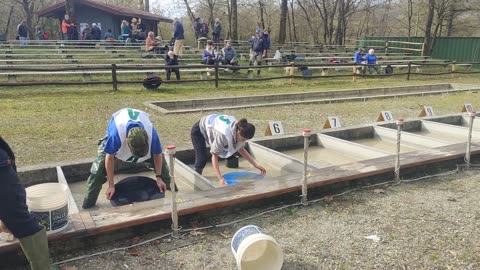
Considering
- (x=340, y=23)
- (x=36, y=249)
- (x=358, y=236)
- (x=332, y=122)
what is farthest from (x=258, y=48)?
(x=36, y=249)

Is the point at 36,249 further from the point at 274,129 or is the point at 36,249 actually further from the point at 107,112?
the point at 107,112

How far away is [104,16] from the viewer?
24938 millimetres

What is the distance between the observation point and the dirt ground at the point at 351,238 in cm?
343

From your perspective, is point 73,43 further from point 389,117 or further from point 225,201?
point 225,201

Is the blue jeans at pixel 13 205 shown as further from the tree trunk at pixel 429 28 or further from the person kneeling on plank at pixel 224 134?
the tree trunk at pixel 429 28

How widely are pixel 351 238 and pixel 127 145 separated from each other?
2198 millimetres

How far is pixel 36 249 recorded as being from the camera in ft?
9.41

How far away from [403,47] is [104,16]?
1968cm

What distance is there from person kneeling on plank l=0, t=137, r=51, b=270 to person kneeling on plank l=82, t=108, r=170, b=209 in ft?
3.93

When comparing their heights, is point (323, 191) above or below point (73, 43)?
below

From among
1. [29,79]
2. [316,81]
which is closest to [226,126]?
[29,79]

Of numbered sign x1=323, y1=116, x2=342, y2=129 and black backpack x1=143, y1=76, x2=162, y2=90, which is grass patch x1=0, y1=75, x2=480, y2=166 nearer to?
black backpack x1=143, y1=76, x2=162, y2=90

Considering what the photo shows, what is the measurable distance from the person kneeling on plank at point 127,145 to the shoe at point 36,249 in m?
1.19

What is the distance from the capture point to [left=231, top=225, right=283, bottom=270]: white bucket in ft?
10.4
